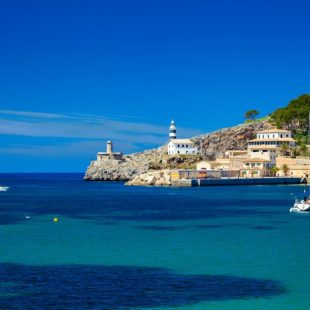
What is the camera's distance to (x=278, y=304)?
23.6 metres

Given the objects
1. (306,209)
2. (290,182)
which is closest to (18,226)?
(306,209)

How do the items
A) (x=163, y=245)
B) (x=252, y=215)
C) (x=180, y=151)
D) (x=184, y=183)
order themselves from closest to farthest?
(x=163, y=245)
(x=252, y=215)
(x=184, y=183)
(x=180, y=151)

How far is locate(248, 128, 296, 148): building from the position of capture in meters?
143

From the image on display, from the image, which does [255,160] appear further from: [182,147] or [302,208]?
[302,208]

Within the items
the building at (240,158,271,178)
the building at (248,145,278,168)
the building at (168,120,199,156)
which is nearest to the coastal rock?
the building at (168,120,199,156)

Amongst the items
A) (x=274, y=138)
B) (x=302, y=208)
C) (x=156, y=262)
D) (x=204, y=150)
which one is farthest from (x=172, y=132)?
(x=156, y=262)

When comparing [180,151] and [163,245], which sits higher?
[180,151]

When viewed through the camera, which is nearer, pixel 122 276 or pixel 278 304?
pixel 278 304

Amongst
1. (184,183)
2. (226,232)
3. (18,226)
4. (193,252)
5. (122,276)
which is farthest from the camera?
(184,183)

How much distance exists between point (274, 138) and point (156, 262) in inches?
4544

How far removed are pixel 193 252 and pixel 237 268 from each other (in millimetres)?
5318

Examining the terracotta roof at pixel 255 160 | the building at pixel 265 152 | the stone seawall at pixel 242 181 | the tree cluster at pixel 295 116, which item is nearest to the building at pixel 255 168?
the terracotta roof at pixel 255 160

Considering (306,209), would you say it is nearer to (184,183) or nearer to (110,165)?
(184,183)

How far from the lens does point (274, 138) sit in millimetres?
143875
